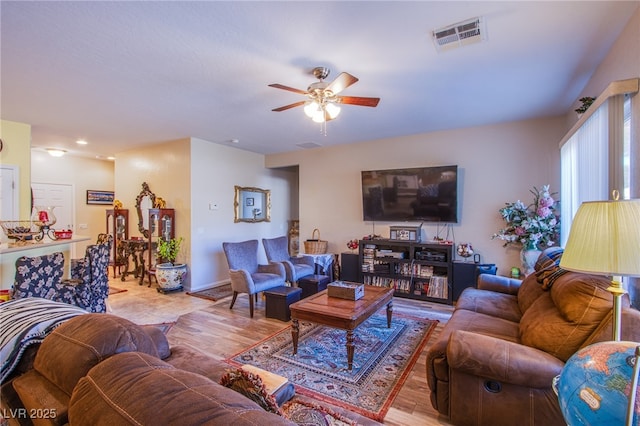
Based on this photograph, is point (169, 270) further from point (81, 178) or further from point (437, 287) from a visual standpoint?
point (437, 287)

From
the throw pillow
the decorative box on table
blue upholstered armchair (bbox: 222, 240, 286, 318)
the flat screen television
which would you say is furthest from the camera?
the flat screen television

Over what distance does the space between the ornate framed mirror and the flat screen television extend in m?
4.18

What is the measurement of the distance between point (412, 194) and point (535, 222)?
1748 mm

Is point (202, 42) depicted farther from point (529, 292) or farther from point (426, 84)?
point (529, 292)

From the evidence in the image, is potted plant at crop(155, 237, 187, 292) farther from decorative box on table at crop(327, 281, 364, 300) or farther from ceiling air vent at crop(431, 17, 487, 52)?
ceiling air vent at crop(431, 17, 487, 52)

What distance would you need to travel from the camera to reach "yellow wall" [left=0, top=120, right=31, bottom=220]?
13.8 feet

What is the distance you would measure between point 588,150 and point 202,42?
3.51 m

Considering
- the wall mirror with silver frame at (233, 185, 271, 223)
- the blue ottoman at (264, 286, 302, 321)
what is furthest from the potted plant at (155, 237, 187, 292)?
the blue ottoman at (264, 286, 302, 321)

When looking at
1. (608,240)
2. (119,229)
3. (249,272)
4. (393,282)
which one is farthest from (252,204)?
(608,240)

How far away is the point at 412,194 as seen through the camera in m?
5.05

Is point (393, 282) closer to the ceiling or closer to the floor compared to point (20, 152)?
closer to the floor

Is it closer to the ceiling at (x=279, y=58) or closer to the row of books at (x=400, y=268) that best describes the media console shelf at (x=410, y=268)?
the row of books at (x=400, y=268)

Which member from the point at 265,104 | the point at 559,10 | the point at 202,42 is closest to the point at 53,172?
the point at 265,104

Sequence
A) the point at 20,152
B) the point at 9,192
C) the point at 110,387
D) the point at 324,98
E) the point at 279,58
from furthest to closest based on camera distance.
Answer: the point at 20,152
the point at 9,192
the point at 324,98
the point at 279,58
the point at 110,387
